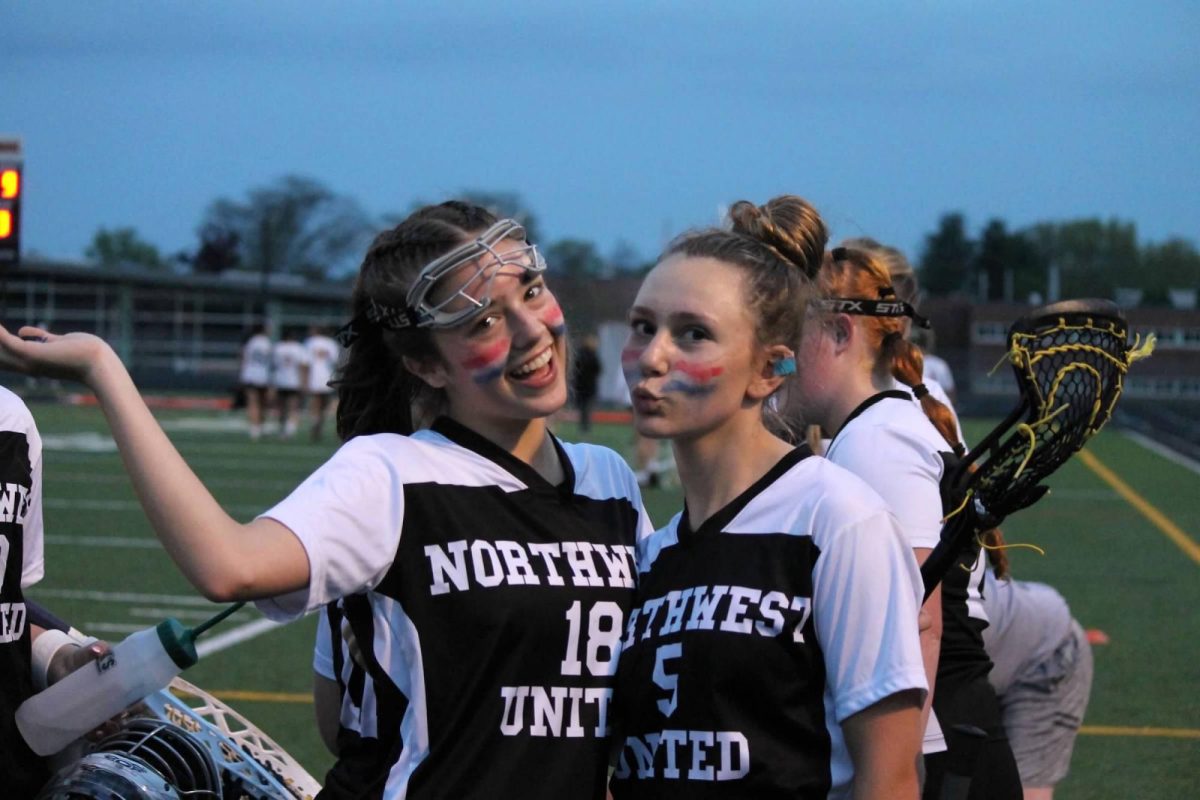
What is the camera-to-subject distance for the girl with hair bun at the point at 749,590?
8.07ft

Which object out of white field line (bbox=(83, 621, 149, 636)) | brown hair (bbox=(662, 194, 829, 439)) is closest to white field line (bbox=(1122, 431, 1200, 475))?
white field line (bbox=(83, 621, 149, 636))

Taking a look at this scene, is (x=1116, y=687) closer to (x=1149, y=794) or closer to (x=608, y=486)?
(x=1149, y=794)

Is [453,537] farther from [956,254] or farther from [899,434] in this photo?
[956,254]

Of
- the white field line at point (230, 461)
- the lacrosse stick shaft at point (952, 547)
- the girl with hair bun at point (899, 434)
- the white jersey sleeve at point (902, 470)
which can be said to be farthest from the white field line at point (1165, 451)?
the lacrosse stick shaft at point (952, 547)

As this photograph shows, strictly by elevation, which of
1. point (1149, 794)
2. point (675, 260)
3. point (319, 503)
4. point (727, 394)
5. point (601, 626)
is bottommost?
point (1149, 794)

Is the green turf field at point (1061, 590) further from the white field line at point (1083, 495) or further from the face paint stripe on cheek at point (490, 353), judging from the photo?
the face paint stripe on cheek at point (490, 353)

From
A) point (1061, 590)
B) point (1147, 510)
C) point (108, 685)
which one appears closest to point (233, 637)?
point (1061, 590)

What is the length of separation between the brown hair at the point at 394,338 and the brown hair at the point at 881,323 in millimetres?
1121

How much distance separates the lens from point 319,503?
2529 millimetres

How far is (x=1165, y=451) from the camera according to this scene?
30.4 metres

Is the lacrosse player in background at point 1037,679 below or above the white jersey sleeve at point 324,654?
below

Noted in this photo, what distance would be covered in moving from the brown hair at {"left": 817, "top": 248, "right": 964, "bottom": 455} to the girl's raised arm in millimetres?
1727

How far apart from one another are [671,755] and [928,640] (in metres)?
0.71

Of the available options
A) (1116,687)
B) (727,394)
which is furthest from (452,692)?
(1116,687)
